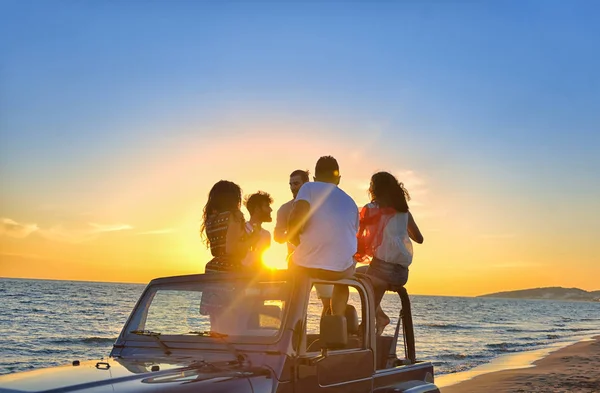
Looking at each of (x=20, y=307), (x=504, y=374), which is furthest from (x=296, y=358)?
(x=20, y=307)

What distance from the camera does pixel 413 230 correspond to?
578 cm

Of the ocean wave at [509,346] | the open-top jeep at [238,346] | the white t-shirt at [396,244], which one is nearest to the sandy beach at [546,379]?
the ocean wave at [509,346]

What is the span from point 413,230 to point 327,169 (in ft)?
4.38

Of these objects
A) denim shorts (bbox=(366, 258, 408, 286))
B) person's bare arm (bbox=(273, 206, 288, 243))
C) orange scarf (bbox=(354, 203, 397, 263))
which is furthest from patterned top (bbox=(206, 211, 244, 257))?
denim shorts (bbox=(366, 258, 408, 286))

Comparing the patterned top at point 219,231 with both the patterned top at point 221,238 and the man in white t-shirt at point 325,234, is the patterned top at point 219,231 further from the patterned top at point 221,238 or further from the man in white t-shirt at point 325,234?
the man in white t-shirt at point 325,234

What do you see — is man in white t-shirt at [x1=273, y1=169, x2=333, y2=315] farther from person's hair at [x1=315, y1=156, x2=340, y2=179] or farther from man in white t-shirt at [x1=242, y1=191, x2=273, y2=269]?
person's hair at [x1=315, y1=156, x2=340, y2=179]

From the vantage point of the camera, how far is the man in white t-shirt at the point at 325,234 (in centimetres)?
437

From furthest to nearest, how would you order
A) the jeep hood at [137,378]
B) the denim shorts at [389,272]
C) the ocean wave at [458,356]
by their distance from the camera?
the ocean wave at [458,356] → the denim shorts at [389,272] → the jeep hood at [137,378]

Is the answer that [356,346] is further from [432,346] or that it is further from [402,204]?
[432,346]

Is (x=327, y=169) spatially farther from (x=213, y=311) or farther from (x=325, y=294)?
(x=213, y=311)

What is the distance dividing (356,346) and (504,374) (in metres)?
13.9

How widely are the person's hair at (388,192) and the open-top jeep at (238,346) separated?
3.58 feet

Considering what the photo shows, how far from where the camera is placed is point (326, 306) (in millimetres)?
4695

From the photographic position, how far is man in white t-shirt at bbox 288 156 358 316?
437 centimetres
